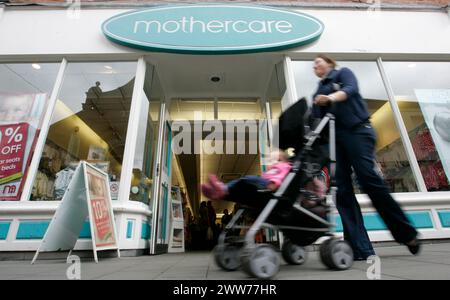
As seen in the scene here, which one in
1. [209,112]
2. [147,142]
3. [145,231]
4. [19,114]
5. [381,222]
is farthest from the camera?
[209,112]

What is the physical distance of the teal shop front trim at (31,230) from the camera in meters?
3.28

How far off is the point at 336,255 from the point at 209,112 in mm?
4846

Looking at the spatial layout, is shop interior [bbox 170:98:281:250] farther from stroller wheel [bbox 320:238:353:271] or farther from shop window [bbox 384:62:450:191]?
stroller wheel [bbox 320:238:353:271]

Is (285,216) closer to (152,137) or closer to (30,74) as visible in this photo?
(152,137)

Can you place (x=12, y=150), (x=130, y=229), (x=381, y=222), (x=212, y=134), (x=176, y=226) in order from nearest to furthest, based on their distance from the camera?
1. (x=130, y=229)
2. (x=381, y=222)
3. (x=12, y=150)
4. (x=176, y=226)
5. (x=212, y=134)

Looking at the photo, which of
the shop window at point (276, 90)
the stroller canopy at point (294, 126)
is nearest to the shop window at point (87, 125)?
the shop window at point (276, 90)

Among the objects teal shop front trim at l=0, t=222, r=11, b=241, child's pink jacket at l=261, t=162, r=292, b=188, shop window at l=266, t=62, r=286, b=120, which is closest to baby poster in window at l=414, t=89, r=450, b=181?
shop window at l=266, t=62, r=286, b=120

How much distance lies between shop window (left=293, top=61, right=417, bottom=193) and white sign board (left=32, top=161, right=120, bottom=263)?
2.99 m

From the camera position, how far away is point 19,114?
4094 millimetres

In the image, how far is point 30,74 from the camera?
172 inches

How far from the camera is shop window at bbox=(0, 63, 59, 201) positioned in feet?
12.1

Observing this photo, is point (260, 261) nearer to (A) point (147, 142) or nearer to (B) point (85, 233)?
(B) point (85, 233)

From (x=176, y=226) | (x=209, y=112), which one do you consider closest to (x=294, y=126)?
(x=176, y=226)

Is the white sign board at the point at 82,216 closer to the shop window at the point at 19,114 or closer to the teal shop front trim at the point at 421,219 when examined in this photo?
the shop window at the point at 19,114
